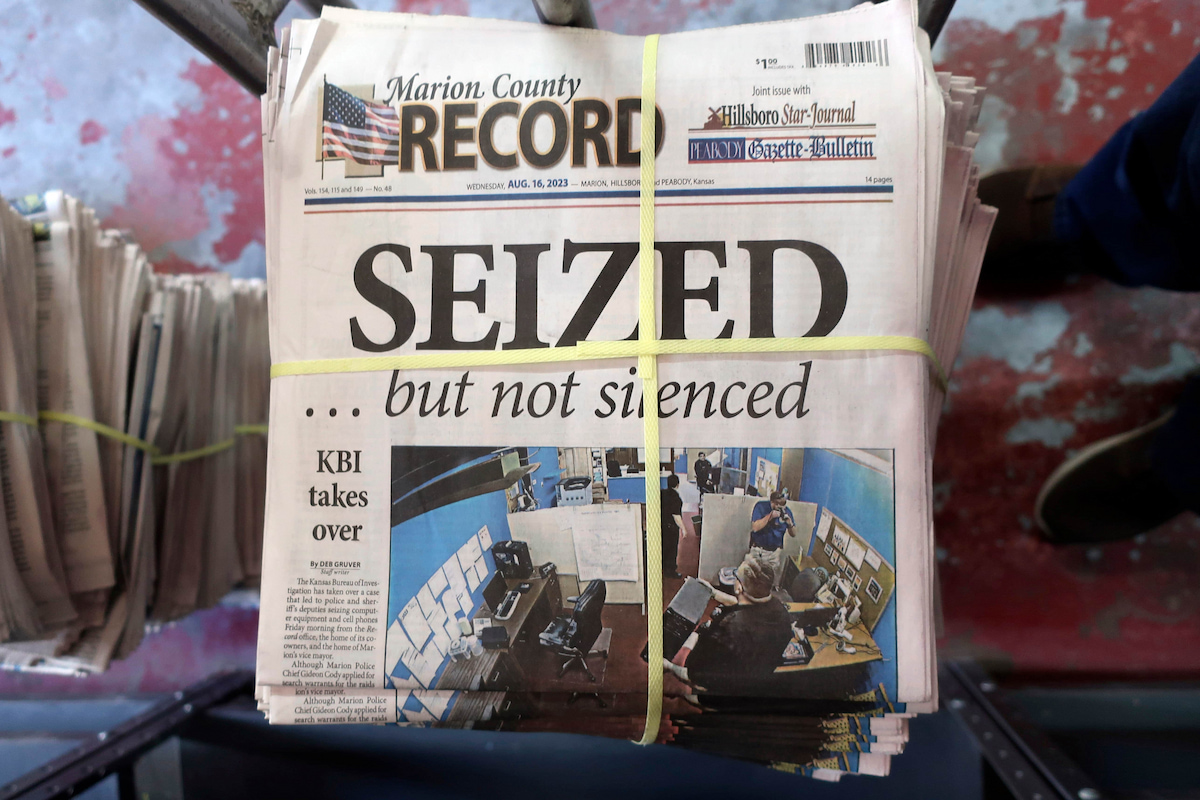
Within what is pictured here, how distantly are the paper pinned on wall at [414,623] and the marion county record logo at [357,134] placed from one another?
314mm

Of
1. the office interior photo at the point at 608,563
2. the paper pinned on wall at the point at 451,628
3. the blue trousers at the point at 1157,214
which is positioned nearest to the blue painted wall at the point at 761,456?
the office interior photo at the point at 608,563

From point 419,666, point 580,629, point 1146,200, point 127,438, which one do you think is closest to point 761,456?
point 580,629

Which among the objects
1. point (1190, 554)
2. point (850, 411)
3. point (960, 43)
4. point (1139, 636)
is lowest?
point (1139, 636)

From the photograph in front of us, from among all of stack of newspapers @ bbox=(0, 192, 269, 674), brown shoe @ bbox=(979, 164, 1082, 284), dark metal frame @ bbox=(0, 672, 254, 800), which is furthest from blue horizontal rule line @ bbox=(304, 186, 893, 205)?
dark metal frame @ bbox=(0, 672, 254, 800)

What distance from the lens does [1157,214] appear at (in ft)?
2.20

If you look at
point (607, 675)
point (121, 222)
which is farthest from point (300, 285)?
point (121, 222)

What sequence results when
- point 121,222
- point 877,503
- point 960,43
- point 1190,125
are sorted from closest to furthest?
point 877,503, point 1190,125, point 960,43, point 121,222

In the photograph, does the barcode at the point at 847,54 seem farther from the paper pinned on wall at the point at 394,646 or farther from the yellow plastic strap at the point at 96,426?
the yellow plastic strap at the point at 96,426

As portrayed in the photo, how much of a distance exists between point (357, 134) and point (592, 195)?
0.58 ft

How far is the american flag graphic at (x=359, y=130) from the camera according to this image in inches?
18.2

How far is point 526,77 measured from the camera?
18.3 inches

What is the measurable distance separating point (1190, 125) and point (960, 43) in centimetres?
38

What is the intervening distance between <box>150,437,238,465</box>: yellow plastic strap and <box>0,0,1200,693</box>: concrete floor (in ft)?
0.93

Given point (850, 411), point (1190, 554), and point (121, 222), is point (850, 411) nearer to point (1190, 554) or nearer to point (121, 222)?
point (1190, 554)
